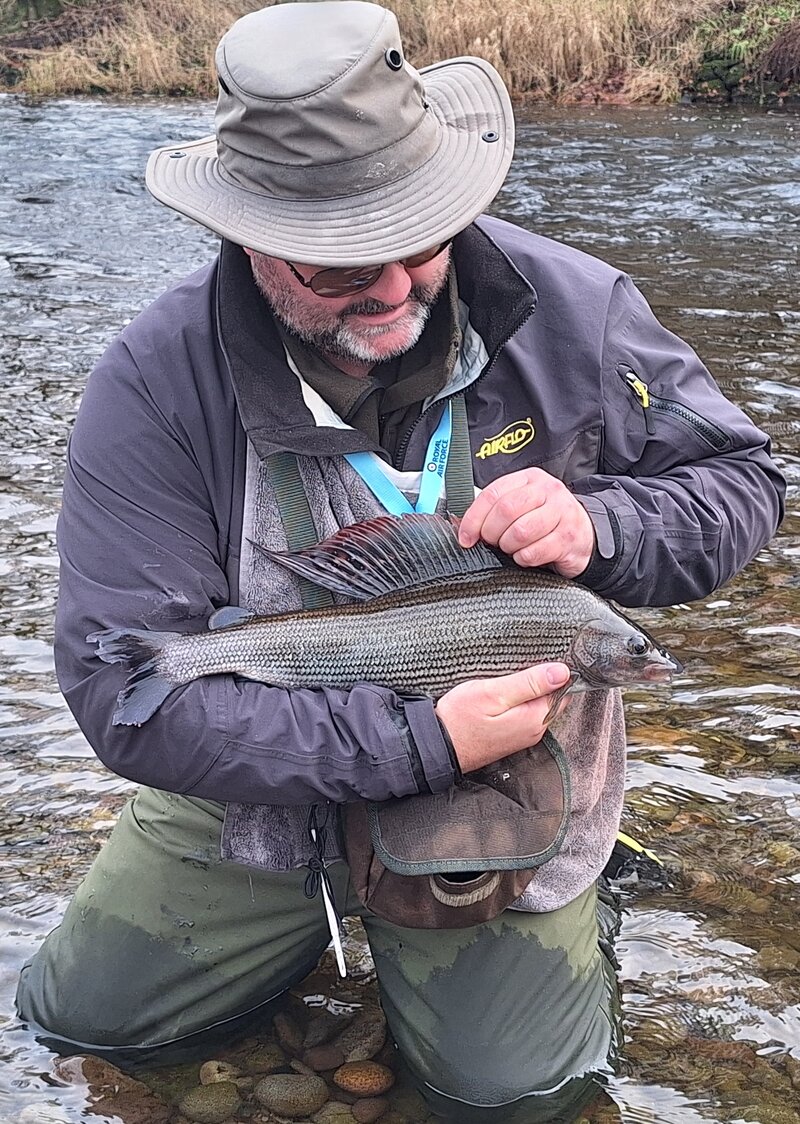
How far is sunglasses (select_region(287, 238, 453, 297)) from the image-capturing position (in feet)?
9.59

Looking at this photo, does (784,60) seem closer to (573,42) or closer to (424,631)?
(573,42)

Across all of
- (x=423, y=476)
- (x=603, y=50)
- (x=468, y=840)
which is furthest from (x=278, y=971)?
(x=603, y=50)

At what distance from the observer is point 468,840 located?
10.0ft

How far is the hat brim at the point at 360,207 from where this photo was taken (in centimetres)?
280

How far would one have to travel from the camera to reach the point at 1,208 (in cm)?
1427

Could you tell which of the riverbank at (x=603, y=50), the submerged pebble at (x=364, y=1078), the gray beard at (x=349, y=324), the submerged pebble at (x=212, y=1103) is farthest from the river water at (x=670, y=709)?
the riverbank at (x=603, y=50)

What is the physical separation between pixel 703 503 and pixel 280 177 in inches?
48.2

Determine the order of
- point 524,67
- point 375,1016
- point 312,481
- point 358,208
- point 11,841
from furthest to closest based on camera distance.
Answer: point 524,67 → point 11,841 → point 375,1016 → point 312,481 → point 358,208

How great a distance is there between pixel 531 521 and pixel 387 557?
15.6 inches

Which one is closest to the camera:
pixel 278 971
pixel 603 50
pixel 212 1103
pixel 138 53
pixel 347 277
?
pixel 347 277

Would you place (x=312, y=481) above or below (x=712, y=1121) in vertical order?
above

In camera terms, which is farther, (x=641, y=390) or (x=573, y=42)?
(x=573, y=42)

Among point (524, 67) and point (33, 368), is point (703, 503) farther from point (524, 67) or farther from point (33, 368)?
point (524, 67)

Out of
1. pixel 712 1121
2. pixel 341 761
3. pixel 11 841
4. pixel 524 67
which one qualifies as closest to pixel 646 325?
pixel 341 761
